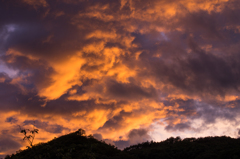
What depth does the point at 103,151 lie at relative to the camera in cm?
3828

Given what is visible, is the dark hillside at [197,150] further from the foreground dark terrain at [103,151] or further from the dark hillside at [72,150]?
the dark hillside at [72,150]

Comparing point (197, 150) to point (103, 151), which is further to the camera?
point (197, 150)

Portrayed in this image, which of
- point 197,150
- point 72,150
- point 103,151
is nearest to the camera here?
point 72,150

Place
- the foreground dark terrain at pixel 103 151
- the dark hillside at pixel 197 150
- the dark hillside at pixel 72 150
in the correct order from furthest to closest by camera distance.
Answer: the dark hillside at pixel 197 150 < the foreground dark terrain at pixel 103 151 < the dark hillside at pixel 72 150

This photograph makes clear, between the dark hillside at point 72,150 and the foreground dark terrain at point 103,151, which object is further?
the foreground dark terrain at point 103,151

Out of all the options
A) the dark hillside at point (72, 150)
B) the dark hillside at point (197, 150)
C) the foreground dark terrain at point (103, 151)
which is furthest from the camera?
the dark hillside at point (197, 150)

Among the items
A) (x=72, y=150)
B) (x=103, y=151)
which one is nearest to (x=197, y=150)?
(x=103, y=151)

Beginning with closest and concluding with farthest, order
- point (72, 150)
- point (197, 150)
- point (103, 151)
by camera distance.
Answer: point (72, 150) → point (103, 151) → point (197, 150)

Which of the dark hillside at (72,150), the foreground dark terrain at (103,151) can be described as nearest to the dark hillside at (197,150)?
the foreground dark terrain at (103,151)

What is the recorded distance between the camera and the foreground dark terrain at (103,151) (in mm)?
33906

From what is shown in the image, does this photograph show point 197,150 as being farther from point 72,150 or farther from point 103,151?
point 72,150

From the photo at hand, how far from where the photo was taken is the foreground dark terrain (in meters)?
33.9

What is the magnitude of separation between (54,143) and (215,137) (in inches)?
1496

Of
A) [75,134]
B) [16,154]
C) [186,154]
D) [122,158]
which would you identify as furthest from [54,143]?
[186,154]
